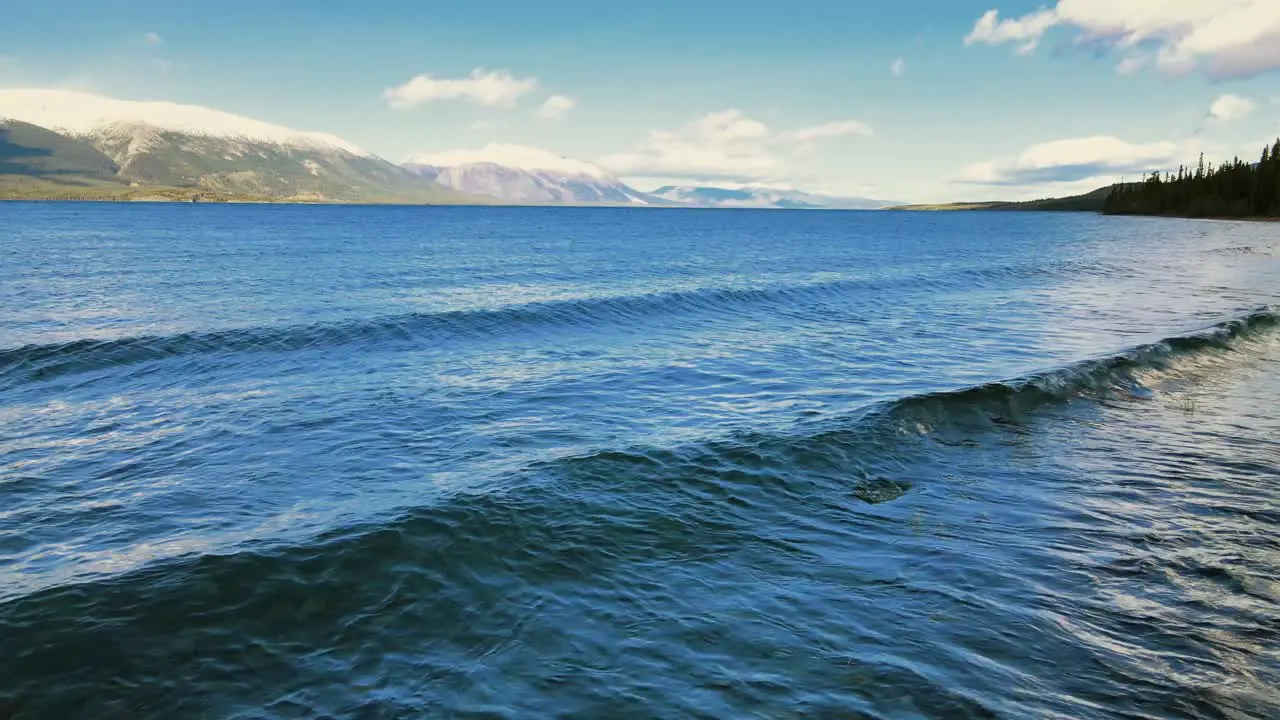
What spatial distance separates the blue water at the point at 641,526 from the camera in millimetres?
8211

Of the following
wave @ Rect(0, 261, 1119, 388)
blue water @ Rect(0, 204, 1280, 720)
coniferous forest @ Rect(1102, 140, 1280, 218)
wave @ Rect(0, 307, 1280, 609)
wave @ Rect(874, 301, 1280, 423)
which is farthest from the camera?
coniferous forest @ Rect(1102, 140, 1280, 218)

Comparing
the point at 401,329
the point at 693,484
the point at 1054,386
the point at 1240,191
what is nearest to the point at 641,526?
the point at 693,484

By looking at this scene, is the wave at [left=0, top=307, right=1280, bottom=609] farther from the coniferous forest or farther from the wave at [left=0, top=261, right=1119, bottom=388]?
the coniferous forest

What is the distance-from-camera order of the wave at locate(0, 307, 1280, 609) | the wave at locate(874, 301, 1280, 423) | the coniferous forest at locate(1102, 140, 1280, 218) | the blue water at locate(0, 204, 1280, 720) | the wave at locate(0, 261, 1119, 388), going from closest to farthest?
the blue water at locate(0, 204, 1280, 720) < the wave at locate(0, 307, 1280, 609) < the wave at locate(874, 301, 1280, 423) < the wave at locate(0, 261, 1119, 388) < the coniferous forest at locate(1102, 140, 1280, 218)

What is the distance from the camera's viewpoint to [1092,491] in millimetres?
13883

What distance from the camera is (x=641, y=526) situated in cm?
1245

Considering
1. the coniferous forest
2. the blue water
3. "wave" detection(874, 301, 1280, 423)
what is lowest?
the blue water

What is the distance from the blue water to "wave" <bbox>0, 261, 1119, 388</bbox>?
0.30 meters

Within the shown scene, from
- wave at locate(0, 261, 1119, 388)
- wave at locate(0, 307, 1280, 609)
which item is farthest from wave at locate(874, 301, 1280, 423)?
wave at locate(0, 261, 1119, 388)

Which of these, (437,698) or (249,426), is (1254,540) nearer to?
(437,698)

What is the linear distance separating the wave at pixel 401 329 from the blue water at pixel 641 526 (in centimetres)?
30

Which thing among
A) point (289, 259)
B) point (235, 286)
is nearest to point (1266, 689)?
point (235, 286)

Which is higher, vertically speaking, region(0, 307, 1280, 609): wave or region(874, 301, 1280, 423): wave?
region(874, 301, 1280, 423): wave

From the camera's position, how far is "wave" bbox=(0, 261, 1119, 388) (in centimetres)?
2748
